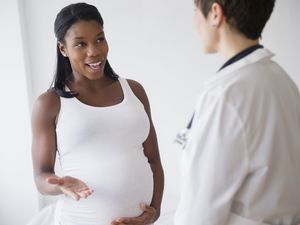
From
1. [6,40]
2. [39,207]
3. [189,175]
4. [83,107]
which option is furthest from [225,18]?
[39,207]

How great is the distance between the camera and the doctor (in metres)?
0.72

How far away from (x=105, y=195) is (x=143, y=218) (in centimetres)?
17

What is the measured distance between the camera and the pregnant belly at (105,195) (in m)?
1.21

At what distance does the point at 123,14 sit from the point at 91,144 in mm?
1223

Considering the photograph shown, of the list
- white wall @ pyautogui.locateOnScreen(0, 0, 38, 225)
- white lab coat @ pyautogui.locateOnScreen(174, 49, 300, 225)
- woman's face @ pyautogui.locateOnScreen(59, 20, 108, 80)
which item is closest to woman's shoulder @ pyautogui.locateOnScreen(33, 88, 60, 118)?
woman's face @ pyautogui.locateOnScreen(59, 20, 108, 80)

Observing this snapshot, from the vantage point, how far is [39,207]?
2350mm

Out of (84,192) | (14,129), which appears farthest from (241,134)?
(14,129)

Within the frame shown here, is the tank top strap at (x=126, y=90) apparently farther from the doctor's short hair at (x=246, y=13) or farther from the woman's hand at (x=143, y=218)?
the doctor's short hair at (x=246, y=13)

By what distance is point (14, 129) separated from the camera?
2.25 m

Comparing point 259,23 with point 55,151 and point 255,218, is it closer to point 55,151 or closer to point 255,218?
point 255,218

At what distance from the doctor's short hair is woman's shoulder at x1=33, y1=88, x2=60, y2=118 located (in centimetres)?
63

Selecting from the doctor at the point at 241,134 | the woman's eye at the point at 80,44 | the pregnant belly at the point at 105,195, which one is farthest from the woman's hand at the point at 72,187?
the woman's eye at the point at 80,44

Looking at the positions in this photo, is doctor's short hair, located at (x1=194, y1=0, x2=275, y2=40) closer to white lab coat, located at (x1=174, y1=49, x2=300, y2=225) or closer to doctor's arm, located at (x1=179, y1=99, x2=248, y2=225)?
white lab coat, located at (x1=174, y1=49, x2=300, y2=225)

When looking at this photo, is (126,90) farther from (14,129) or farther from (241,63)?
(14,129)
